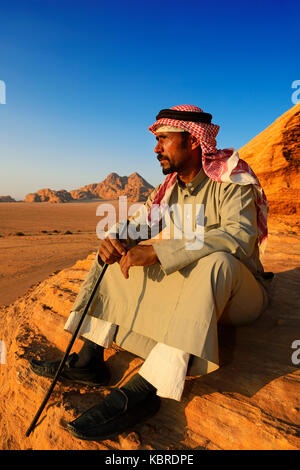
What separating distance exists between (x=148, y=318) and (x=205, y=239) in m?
0.60

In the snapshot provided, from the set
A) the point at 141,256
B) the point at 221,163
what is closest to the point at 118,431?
the point at 141,256

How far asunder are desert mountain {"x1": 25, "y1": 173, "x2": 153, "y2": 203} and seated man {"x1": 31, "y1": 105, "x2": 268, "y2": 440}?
65.6m

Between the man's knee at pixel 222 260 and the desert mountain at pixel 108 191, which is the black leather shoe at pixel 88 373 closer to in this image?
the man's knee at pixel 222 260

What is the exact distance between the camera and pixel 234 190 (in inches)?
79.7

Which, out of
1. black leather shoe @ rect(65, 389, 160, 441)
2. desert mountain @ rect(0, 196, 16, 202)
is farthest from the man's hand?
desert mountain @ rect(0, 196, 16, 202)

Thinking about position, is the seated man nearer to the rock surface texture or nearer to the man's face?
the man's face

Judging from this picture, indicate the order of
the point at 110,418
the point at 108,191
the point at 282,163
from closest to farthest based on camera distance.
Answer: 1. the point at 110,418
2. the point at 282,163
3. the point at 108,191

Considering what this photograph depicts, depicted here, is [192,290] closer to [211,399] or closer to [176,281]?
[176,281]

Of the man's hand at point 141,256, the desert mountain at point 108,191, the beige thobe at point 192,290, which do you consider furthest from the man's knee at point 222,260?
the desert mountain at point 108,191

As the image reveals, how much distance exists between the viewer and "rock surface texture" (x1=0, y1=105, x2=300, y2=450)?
1535 mm

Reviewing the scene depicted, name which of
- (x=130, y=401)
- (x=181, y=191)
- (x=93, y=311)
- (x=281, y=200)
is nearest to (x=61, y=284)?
(x=93, y=311)

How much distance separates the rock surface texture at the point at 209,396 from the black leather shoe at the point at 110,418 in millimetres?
63

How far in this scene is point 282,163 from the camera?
288 inches

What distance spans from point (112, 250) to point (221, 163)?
994 mm
